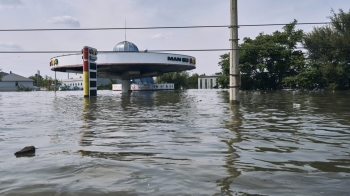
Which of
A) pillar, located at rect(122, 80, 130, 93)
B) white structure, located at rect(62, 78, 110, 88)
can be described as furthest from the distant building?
pillar, located at rect(122, 80, 130, 93)

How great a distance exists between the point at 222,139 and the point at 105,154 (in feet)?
7.50

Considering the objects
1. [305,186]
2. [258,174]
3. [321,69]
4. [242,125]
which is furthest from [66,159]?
[321,69]

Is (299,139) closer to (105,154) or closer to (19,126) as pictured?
(105,154)

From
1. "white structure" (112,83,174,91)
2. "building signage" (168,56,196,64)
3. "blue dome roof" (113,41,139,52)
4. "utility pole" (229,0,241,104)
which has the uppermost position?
"blue dome roof" (113,41,139,52)

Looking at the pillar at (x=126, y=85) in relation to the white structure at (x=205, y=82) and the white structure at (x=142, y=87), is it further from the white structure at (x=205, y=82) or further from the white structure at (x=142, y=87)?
the white structure at (x=205, y=82)

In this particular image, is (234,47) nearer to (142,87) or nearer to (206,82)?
(142,87)

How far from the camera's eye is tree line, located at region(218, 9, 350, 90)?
4644 cm

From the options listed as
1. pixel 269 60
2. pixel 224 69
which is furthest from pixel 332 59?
pixel 224 69

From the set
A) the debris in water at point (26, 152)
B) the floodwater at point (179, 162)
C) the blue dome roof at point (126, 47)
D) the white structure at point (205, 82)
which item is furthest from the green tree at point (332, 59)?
the white structure at point (205, 82)

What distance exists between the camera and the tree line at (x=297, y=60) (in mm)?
46438

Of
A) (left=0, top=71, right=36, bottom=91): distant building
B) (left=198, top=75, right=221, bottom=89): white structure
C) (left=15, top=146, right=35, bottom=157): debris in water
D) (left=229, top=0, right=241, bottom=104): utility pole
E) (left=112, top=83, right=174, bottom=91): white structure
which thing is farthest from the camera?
(left=198, top=75, right=221, bottom=89): white structure

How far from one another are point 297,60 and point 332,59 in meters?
5.38

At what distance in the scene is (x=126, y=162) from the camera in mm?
4422

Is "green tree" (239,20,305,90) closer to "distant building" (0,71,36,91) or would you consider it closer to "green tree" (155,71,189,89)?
"green tree" (155,71,189,89)
